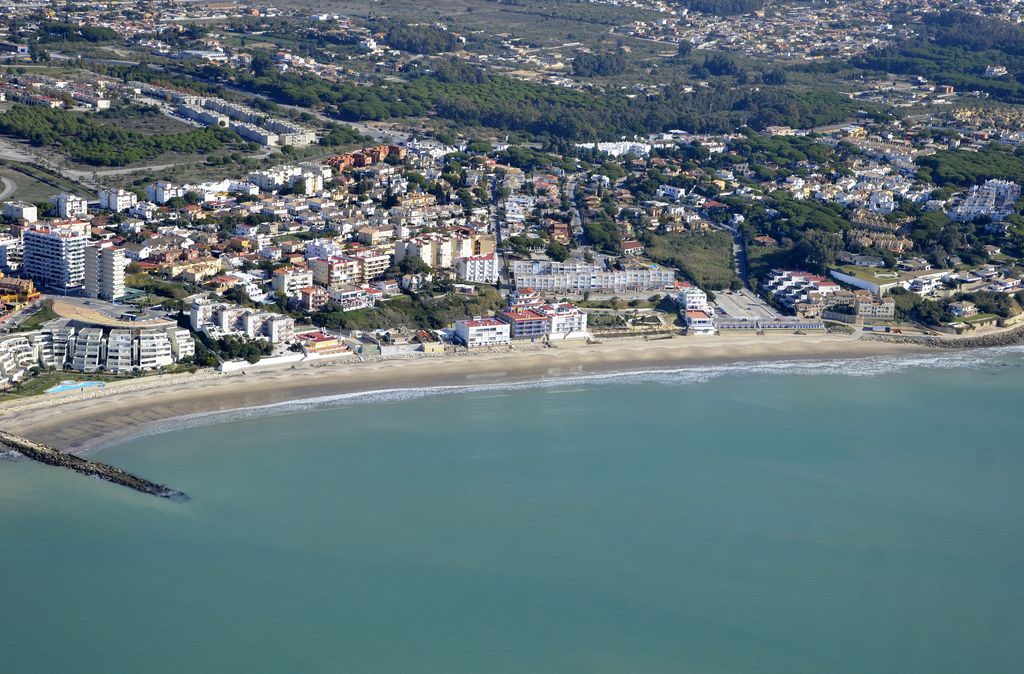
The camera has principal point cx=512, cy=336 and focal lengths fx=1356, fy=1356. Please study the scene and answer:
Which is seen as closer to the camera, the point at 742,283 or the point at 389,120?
the point at 742,283

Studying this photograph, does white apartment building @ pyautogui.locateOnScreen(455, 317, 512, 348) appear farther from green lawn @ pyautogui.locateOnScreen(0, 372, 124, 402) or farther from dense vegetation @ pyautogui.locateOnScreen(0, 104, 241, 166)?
dense vegetation @ pyautogui.locateOnScreen(0, 104, 241, 166)

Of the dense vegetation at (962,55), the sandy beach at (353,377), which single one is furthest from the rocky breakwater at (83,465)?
the dense vegetation at (962,55)

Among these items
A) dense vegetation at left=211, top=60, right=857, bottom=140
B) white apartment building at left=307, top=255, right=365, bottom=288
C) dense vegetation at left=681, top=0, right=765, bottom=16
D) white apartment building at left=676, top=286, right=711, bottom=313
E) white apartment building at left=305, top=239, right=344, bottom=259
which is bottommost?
white apartment building at left=676, top=286, right=711, bottom=313

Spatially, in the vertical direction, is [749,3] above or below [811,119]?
above

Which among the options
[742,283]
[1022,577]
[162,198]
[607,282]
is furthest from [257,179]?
[1022,577]

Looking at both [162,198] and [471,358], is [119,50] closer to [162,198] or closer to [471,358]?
[162,198]

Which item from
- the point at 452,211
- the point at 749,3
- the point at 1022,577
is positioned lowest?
the point at 1022,577

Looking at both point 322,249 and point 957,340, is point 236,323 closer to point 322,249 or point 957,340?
point 322,249

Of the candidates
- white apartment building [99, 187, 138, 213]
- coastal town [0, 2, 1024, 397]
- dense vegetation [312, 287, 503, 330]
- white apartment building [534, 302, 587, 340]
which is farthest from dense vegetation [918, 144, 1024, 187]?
white apartment building [99, 187, 138, 213]
